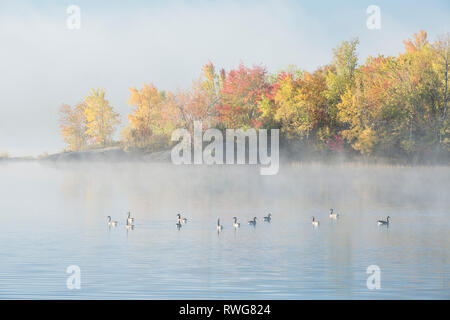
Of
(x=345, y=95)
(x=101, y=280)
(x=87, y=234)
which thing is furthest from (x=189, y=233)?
(x=345, y=95)

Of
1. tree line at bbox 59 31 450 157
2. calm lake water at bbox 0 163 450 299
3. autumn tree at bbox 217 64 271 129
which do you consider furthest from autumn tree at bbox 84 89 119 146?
calm lake water at bbox 0 163 450 299

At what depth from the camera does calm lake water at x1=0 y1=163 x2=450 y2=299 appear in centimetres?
1666

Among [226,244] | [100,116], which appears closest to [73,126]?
[100,116]

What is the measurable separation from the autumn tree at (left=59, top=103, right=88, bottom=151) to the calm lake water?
58.5 meters

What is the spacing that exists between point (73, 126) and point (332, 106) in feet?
157

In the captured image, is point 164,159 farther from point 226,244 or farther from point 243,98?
point 226,244

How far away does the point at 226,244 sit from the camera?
23.3 meters

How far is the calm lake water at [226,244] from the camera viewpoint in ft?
54.6

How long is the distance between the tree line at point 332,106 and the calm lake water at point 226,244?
24.9 m

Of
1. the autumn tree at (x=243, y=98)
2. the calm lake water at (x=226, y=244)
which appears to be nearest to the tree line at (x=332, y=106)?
the autumn tree at (x=243, y=98)

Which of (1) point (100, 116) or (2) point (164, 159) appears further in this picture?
(1) point (100, 116)

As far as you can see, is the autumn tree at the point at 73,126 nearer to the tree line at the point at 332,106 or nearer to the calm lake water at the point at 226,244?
the tree line at the point at 332,106

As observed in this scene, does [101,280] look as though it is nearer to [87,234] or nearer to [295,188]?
[87,234]
